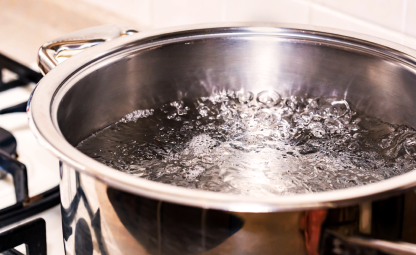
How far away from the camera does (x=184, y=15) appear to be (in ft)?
2.73

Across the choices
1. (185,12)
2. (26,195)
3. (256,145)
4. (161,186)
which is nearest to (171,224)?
(161,186)

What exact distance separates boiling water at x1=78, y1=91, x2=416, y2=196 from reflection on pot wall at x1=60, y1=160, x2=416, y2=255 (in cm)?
10

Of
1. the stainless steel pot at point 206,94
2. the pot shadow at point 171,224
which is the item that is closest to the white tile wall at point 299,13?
the stainless steel pot at point 206,94

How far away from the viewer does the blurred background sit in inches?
22.0

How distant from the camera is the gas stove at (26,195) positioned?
1.47 ft

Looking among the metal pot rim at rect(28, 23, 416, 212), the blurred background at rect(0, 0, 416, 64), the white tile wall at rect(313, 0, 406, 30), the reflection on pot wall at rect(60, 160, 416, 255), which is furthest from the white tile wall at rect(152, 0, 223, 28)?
the reflection on pot wall at rect(60, 160, 416, 255)

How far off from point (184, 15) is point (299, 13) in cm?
25

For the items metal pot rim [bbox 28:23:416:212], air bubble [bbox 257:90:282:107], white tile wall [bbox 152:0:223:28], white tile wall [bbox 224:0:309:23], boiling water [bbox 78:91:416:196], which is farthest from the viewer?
white tile wall [bbox 152:0:223:28]

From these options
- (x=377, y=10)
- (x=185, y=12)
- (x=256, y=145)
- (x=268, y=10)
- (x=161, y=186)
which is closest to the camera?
(x=161, y=186)

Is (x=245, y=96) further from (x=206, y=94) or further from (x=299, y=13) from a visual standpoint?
(x=299, y=13)

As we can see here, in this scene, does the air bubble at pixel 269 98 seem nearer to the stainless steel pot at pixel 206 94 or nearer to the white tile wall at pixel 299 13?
the stainless steel pot at pixel 206 94

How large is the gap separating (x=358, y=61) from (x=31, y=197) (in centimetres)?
40

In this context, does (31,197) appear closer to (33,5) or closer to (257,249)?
(257,249)

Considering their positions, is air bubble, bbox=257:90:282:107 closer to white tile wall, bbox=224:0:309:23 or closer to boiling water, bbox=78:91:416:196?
boiling water, bbox=78:91:416:196
